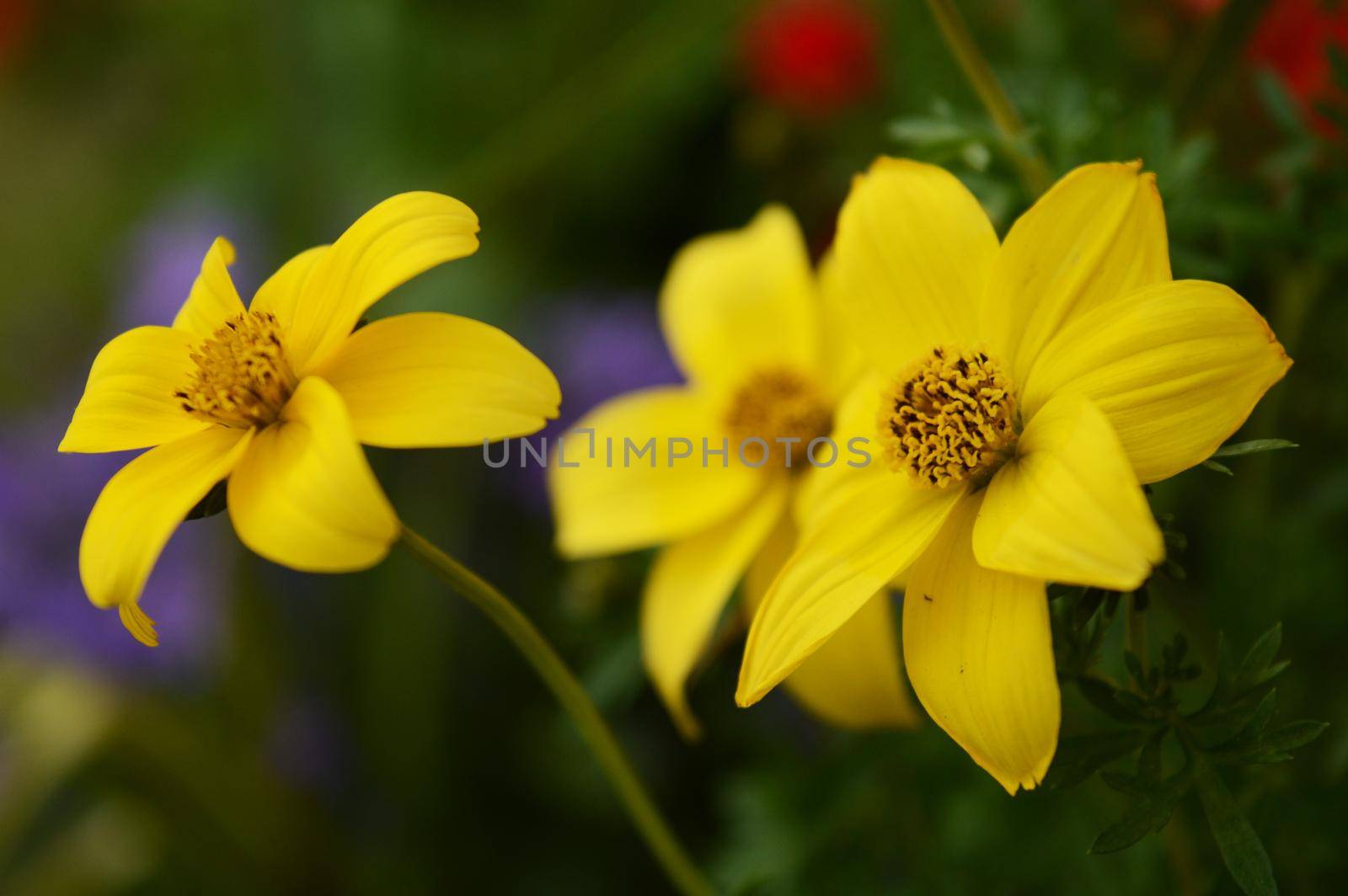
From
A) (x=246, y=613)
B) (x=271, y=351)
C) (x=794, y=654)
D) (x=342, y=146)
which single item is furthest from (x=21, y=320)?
(x=794, y=654)

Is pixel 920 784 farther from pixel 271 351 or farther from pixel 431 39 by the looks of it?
pixel 431 39

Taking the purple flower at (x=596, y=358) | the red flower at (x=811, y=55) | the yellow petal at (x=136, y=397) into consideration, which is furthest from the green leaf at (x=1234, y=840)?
the red flower at (x=811, y=55)

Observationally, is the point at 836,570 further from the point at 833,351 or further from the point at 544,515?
the point at 544,515

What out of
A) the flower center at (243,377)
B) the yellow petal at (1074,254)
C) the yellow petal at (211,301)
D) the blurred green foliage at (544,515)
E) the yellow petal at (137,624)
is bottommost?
the blurred green foliage at (544,515)

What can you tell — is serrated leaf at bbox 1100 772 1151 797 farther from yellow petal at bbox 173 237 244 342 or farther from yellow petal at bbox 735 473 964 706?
yellow petal at bbox 173 237 244 342

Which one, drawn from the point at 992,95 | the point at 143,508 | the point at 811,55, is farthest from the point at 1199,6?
the point at 143,508

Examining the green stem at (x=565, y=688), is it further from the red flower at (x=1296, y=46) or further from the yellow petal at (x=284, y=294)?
the red flower at (x=1296, y=46)
